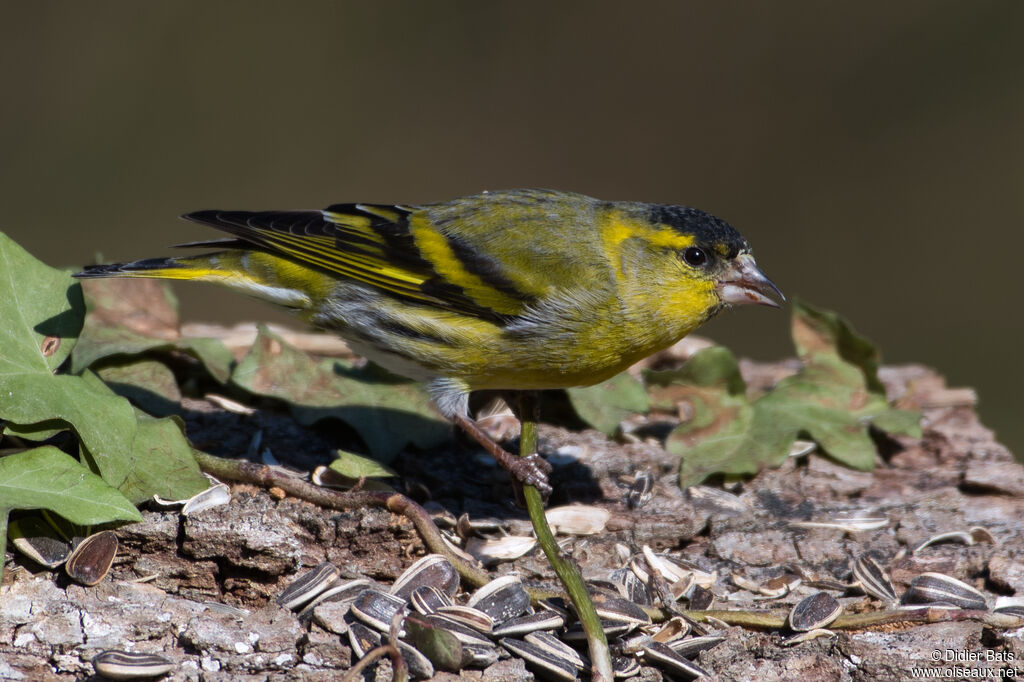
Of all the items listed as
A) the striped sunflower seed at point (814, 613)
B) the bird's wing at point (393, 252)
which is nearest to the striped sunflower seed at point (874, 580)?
the striped sunflower seed at point (814, 613)

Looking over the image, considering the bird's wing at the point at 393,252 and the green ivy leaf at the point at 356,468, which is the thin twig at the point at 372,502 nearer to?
the green ivy leaf at the point at 356,468

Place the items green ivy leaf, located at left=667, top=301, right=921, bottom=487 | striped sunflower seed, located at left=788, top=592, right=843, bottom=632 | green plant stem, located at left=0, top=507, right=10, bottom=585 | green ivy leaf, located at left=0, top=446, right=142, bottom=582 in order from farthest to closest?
green ivy leaf, located at left=667, top=301, right=921, bottom=487 → striped sunflower seed, located at left=788, top=592, right=843, bottom=632 → green ivy leaf, located at left=0, top=446, right=142, bottom=582 → green plant stem, located at left=0, top=507, right=10, bottom=585

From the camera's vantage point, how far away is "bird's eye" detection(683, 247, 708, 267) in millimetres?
4074

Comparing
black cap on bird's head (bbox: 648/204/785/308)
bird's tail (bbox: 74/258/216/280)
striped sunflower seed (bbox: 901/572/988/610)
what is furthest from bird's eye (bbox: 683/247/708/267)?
bird's tail (bbox: 74/258/216/280)

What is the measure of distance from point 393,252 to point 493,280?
1.61 feet

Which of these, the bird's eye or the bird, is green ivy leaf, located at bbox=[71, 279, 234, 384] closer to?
the bird

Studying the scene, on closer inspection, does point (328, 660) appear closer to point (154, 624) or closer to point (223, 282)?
point (154, 624)

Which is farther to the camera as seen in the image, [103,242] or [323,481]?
[103,242]

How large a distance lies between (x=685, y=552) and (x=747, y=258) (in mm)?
1210

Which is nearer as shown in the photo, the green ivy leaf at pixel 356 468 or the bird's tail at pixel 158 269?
the green ivy leaf at pixel 356 468

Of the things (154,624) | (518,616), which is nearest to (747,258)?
(518,616)

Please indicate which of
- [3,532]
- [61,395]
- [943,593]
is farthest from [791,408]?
[3,532]

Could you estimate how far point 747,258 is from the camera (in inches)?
159

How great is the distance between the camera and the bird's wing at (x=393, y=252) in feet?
13.6
